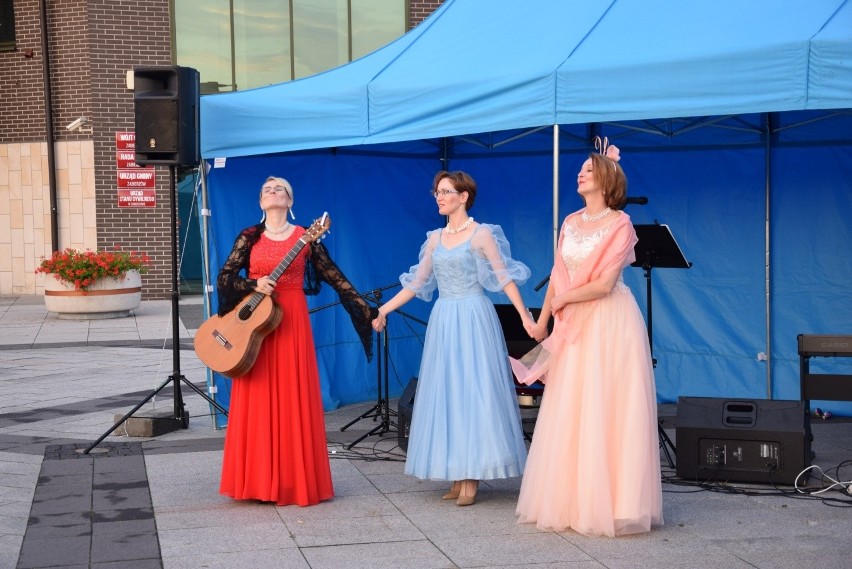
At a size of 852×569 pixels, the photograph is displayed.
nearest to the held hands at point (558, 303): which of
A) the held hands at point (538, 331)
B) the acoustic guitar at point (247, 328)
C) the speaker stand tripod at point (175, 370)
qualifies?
the held hands at point (538, 331)

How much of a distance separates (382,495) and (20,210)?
63.5 feet

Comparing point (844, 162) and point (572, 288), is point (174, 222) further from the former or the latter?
point (844, 162)

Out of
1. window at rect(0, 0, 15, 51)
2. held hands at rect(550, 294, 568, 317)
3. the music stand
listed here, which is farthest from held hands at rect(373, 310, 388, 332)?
window at rect(0, 0, 15, 51)

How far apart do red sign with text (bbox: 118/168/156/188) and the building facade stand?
0.16ft

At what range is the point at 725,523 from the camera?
6.27 metres

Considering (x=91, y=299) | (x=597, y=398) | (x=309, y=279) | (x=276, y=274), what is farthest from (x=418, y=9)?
(x=597, y=398)

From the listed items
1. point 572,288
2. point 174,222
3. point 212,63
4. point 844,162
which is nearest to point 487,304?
point 572,288

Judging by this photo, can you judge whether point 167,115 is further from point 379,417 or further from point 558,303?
point 558,303

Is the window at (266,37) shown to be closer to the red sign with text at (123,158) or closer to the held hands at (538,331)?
the red sign with text at (123,158)

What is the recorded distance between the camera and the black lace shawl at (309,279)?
6918 millimetres

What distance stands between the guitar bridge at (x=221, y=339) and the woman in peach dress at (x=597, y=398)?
186cm

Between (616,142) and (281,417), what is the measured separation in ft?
15.8

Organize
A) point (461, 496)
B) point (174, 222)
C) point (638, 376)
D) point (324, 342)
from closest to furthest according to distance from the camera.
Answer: point (638, 376) → point (461, 496) → point (174, 222) → point (324, 342)

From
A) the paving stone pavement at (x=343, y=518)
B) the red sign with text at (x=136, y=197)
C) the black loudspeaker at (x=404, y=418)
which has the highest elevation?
the red sign with text at (x=136, y=197)
